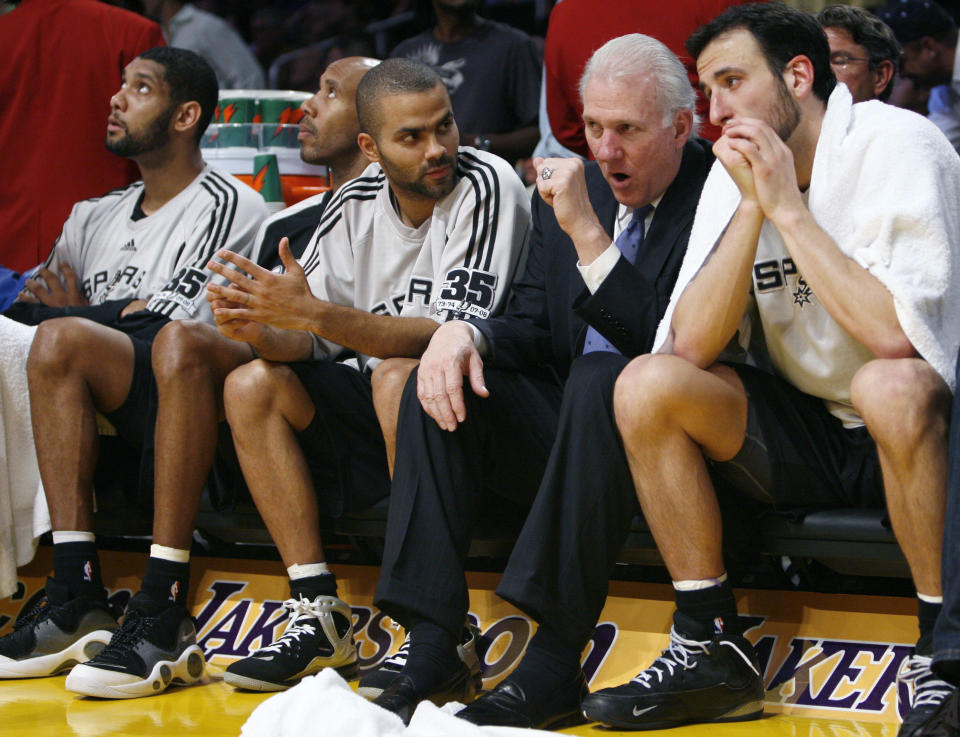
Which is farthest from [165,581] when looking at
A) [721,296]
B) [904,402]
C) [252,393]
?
[904,402]

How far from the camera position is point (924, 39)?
3.89 meters

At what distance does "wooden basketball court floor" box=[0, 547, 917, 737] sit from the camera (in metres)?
2.25

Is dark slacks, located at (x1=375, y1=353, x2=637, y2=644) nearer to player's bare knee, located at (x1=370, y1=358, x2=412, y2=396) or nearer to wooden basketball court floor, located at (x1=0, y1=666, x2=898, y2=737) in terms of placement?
player's bare knee, located at (x1=370, y1=358, x2=412, y2=396)

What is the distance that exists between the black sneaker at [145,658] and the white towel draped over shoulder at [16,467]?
44 centimetres

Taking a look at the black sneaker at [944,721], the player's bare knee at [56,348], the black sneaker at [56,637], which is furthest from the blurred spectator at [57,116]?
the black sneaker at [944,721]

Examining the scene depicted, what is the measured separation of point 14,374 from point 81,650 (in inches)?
27.2

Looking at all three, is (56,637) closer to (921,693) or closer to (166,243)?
(166,243)

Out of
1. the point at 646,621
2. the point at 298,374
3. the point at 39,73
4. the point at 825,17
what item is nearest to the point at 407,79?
the point at 298,374

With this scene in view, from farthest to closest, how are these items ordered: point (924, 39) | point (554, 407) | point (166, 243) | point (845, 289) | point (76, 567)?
point (924, 39)
point (166, 243)
point (76, 567)
point (554, 407)
point (845, 289)

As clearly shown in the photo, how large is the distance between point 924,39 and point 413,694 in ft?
9.08

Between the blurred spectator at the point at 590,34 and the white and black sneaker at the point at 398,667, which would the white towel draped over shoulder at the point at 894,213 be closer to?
the white and black sneaker at the point at 398,667

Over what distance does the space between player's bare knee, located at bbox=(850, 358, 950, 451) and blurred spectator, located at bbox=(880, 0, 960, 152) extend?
6.85ft

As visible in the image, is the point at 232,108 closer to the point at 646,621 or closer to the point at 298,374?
the point at 298,374

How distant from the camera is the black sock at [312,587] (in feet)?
8.61
